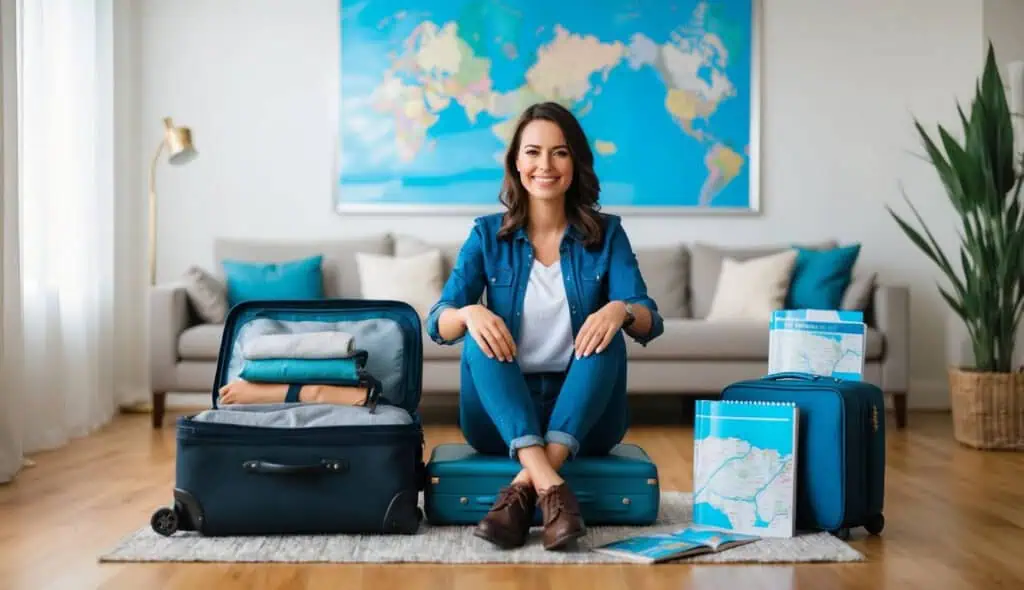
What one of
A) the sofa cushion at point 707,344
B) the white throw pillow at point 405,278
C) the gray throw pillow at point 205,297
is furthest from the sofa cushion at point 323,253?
the sofa cushion at point 707,344

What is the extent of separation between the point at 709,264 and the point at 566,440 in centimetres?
319

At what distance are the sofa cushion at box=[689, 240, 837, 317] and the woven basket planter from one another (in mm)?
1347

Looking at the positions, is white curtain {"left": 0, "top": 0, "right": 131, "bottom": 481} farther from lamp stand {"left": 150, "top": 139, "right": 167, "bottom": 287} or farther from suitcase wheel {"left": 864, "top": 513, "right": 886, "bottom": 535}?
suitcase wheel {"left": 864, "top": 513, "right": 886, "bottom": 535}

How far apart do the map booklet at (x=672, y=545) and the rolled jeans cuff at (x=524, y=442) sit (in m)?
0.26

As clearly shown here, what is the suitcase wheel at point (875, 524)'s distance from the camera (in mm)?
2834

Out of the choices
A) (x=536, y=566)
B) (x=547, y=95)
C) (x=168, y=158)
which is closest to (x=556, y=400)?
(x=536, y=566)

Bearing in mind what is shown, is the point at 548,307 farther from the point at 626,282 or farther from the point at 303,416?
the point at 303,416

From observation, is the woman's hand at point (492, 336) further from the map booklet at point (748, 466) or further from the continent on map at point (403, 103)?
the continent on map at point (403, 103)

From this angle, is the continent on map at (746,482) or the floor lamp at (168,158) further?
the floor lamp at (168,158)

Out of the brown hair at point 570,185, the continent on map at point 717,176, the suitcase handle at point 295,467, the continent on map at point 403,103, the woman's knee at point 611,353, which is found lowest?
the suitcase handle at point 295,467

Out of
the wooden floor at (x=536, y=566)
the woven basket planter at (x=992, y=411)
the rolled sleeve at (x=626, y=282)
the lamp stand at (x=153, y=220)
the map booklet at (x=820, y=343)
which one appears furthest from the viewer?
the lamp stand at (x=153, y=220)

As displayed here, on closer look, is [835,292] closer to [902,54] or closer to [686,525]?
[902,54]

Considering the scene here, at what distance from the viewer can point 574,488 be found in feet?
9.35

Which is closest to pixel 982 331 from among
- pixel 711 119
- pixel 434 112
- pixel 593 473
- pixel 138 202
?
pixel 711 119
